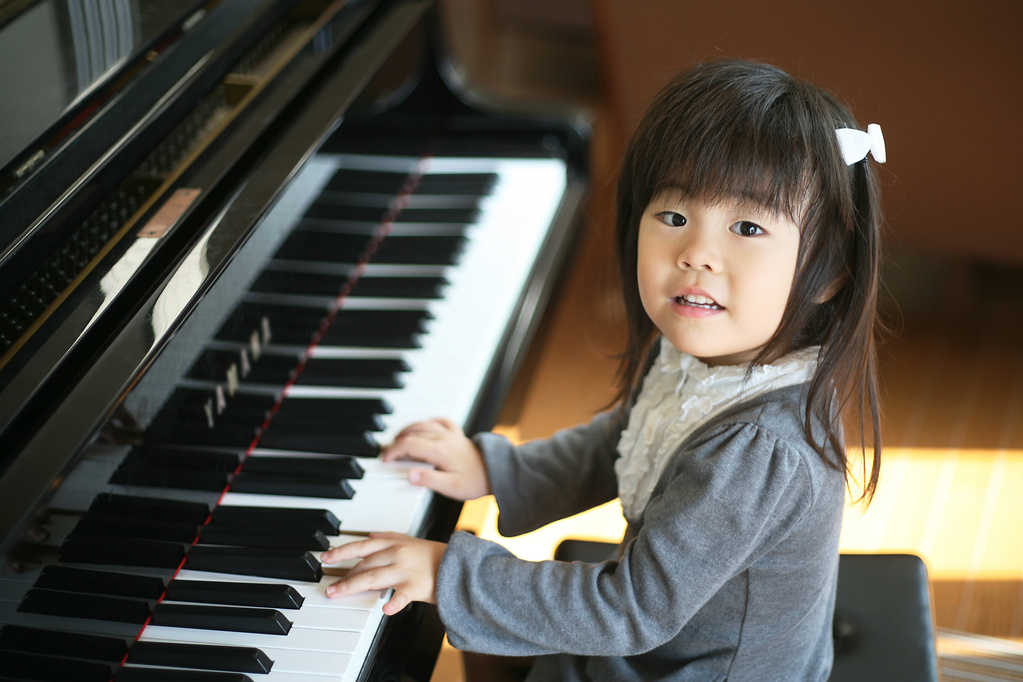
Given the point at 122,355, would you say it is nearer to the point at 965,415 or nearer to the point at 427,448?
the point at 427,448

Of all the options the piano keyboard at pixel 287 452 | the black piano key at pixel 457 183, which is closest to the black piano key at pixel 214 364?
the piano keyboard at pixel 287 452

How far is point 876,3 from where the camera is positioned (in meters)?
2.88

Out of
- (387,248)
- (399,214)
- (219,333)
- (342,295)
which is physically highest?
(399,214)

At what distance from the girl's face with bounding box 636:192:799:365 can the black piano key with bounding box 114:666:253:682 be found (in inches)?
25.3

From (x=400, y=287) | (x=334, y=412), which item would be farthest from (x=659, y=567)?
(x=400, y=287)

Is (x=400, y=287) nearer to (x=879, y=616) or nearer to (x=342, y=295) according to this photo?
(x=342, y=295)

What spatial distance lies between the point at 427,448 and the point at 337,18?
3.15 feet

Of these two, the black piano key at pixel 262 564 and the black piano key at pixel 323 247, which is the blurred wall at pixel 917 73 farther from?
the black piano key at pixel 262 564

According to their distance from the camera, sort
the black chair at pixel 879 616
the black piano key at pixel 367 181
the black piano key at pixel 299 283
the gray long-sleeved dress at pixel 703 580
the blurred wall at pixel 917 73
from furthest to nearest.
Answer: the blurred wall at pixel 917 73, the black piano key at pixel 367 181, the black piano key at pixel 299 283, the black chair at pixel 879 616, the gray long-sleeved dress at pixel 703 580

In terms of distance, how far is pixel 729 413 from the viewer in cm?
115

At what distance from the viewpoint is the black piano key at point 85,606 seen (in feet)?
3.21

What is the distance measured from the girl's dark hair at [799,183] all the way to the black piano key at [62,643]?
82 centimetres

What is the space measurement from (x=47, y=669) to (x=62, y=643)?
3cm

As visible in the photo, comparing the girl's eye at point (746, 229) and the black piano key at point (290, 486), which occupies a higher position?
the girl's eye at point (746, 229)
